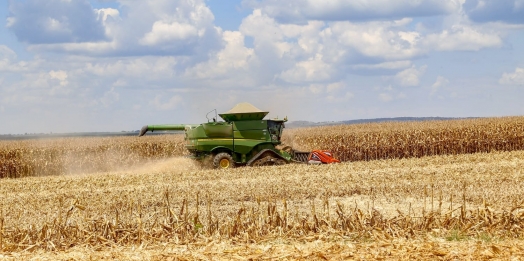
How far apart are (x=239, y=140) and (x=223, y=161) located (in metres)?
0.89

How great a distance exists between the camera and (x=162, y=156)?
31.4 metres

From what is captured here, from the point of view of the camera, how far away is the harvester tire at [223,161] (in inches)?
890

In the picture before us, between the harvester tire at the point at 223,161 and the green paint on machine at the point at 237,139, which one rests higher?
the green paint on machine at the point at 237,139

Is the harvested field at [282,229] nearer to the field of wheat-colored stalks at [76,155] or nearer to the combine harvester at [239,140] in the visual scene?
the combine harvester at [239,140]

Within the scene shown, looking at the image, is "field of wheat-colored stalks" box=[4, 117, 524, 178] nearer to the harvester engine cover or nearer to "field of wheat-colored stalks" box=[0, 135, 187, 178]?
"field of wheat-colored stalks" box=[0, 135, 187, 178]

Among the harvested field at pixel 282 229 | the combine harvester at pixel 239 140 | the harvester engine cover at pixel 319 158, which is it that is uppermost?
the combine harvester at pixel 239 140

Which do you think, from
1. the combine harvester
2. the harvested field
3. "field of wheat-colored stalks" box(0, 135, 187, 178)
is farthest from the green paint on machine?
"field of wheat-colored stalks" box(0, 135, 187, 178)

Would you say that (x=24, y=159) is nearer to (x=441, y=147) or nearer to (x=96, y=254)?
(x=441, y=147)

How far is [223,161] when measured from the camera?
2269cm

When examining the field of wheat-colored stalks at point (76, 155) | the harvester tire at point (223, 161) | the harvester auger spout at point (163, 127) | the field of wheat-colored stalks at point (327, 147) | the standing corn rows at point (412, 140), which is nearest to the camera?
the harvester tire at point (223, 161)

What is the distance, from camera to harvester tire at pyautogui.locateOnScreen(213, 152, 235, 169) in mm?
22594

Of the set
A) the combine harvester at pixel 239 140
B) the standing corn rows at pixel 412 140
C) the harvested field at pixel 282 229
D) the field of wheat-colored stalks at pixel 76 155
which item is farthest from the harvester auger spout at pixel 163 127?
the standing corn rows at pixel 412 140

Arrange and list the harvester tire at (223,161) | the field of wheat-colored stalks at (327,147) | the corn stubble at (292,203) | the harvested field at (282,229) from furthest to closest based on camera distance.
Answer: the field of wheat-colored stalks at (327,147)
the harvester tire at (223,161)
the corn stubble at (292,203)
the harvested field at (282,229)

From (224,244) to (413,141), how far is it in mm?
22719
